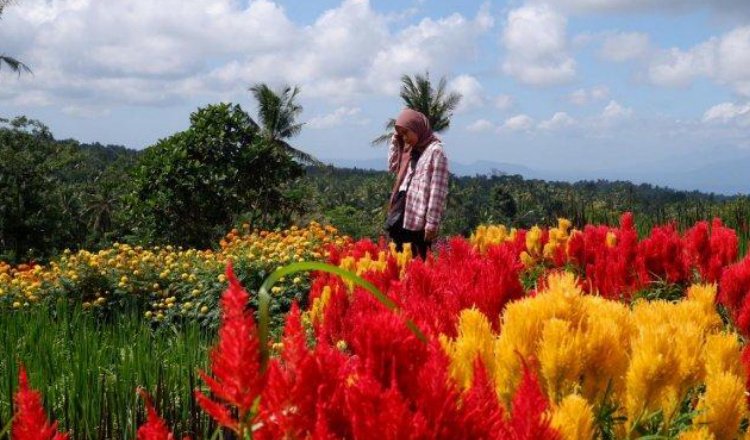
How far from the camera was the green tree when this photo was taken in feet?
48.5

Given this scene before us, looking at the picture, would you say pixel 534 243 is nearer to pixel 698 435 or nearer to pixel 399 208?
pixel 399 208

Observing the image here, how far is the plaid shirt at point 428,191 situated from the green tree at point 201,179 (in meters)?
8.99

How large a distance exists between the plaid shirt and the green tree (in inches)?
354

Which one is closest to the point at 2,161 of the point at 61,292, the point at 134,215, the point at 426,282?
the point at 134,215

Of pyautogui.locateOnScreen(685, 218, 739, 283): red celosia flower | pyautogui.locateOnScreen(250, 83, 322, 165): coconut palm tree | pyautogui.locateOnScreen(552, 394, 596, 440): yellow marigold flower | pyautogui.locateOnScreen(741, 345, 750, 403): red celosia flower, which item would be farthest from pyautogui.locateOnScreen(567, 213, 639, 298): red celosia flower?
pyautogui.locateOnScreen(250, 83, 322, 165): coconut palm tree

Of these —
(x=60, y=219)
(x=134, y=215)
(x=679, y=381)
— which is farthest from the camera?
(x=60, y=219)

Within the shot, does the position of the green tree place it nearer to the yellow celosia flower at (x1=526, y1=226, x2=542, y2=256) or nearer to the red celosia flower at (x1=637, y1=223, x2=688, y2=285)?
the yellow celosia flower at (x1=526, y1=226, x2=542, y2=256)

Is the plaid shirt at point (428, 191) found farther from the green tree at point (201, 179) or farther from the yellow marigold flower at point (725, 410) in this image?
the green tree at point (201, 179)

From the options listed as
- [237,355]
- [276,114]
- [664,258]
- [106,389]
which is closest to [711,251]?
[664,258]

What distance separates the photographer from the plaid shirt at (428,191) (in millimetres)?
6210

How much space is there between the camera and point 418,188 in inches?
248

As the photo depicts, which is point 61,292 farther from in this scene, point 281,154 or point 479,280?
point 281,154

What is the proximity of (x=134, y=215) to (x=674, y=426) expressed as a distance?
47.7ft

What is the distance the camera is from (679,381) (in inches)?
43.7
